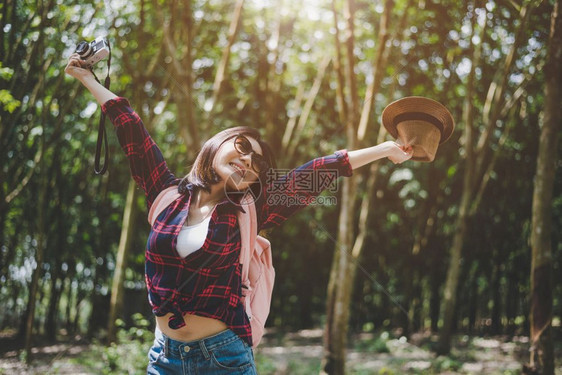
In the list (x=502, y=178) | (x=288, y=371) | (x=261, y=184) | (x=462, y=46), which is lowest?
(x=288, y=371)

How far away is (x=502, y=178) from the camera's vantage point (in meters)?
8.86

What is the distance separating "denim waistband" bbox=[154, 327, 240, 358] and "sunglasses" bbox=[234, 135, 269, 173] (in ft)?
1.54

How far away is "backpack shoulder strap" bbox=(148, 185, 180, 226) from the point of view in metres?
1.58

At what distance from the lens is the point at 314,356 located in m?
8.25

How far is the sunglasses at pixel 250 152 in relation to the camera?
1615mm

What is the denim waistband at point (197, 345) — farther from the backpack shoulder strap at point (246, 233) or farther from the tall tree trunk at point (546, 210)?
the tall tree trunk at point (546, 210)

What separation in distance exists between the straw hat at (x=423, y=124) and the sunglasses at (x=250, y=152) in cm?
42

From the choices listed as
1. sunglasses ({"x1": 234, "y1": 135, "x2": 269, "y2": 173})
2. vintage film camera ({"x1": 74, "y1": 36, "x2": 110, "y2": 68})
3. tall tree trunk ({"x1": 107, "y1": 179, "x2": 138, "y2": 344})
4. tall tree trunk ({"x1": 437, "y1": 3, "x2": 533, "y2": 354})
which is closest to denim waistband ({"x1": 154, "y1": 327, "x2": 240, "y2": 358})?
sunglasses ({"x1": 234, "y1": 135, "x2": 269, "y2": 173})

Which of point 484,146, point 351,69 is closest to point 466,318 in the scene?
point 484,146

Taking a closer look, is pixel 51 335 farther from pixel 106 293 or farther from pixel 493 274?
pixel 493 274

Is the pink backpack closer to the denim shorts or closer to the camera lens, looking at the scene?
the denim shorts

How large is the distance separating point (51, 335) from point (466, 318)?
25.4ft

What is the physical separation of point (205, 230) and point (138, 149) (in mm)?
363

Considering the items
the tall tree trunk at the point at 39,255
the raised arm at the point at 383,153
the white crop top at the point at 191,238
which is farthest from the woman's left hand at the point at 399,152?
the tall tree trunk at the point at 39,255
